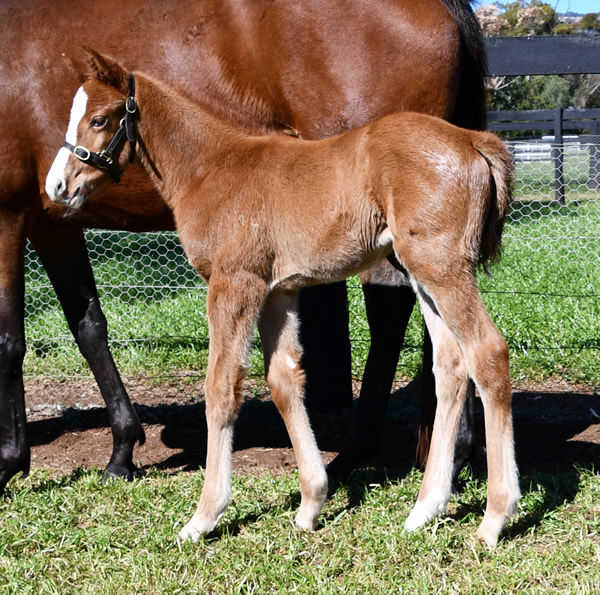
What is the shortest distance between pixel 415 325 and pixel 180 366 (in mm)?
1877

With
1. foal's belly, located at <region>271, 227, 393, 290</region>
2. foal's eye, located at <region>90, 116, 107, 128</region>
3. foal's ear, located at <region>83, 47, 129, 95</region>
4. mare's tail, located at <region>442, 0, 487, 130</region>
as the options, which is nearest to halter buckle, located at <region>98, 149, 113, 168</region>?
foal's eye, located at <region>90, 116, 107, 128</region>

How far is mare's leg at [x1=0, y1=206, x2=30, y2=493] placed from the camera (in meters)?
3.81

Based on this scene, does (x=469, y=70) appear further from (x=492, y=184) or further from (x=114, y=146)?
(x=114, y=146)

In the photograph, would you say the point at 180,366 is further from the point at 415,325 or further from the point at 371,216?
the point at 371,216

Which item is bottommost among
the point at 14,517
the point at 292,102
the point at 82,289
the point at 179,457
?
the point at 179,457

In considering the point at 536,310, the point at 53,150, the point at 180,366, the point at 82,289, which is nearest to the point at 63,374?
the point at 180,366

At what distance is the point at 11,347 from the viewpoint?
390cm

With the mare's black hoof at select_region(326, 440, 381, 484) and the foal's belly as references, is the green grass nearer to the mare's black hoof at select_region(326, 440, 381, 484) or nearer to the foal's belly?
the mare's black hoof at select_region(326, 440, 381, 484)

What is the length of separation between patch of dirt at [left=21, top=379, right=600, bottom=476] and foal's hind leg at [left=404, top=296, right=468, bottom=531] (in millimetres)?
721

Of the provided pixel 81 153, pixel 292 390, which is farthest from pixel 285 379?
pixel 81 153

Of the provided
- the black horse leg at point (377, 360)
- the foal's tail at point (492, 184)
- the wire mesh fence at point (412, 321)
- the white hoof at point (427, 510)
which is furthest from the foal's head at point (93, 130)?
the wire mesh fence at point (412, 321)

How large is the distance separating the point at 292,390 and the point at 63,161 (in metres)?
1.29

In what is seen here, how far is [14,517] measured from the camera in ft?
11.4

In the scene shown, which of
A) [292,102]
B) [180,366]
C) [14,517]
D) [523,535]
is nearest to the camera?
[523,535]
